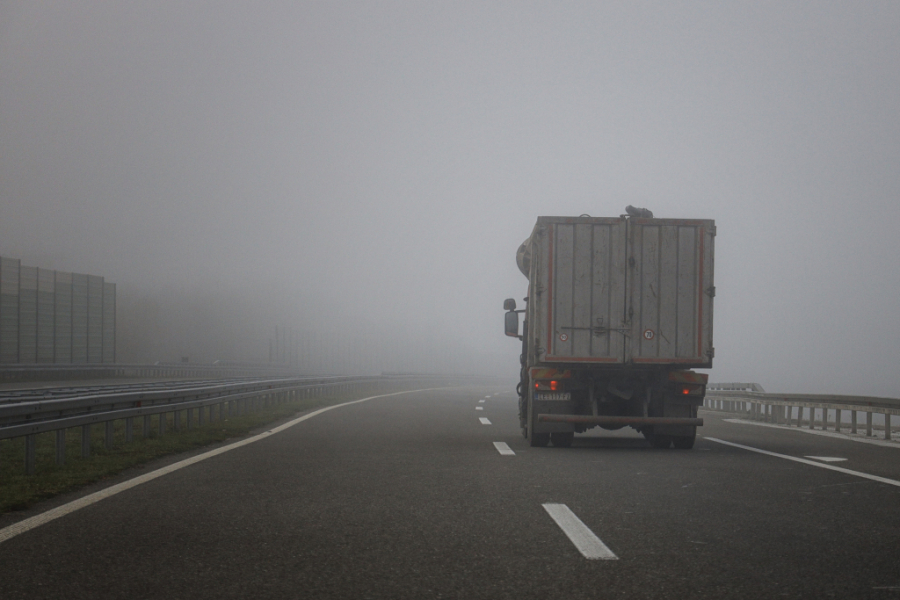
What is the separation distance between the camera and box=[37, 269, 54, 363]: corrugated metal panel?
44.0 meters

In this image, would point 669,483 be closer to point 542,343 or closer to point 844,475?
point 844,475

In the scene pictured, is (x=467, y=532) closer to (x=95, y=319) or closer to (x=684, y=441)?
(x=684, y=441)

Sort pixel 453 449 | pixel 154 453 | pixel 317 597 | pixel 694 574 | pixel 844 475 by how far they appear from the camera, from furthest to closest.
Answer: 1. pixel 453 449
2. pixel 154 453
3. pixel 844 475
4. pixel 694 574
5. pixel 317 597

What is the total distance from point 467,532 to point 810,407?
598 inches

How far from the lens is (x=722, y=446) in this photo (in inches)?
519

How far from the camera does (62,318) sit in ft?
151

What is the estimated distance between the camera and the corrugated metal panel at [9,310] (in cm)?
4159

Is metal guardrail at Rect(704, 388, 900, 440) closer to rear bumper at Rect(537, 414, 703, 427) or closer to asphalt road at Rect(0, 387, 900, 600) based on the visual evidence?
rear bumper at Rect(537, 414, 703, 427)

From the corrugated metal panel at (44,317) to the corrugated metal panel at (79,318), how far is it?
1.89 metres

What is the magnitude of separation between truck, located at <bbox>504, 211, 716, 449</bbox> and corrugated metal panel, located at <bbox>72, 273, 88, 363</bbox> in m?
40.7

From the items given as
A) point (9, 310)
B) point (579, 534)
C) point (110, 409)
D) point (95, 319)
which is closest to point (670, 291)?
point (579, 534)

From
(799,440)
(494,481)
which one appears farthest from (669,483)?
(799,440)

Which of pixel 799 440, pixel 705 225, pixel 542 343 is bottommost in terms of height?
pixel 799 440

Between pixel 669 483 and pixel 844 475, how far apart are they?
2119 mm
